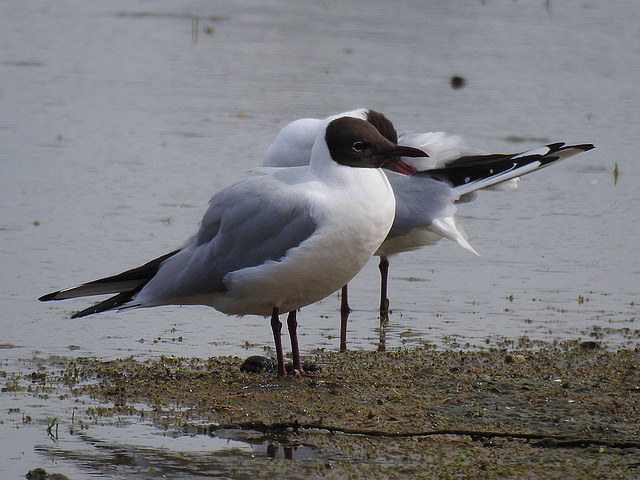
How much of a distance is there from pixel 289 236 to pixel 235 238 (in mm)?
300

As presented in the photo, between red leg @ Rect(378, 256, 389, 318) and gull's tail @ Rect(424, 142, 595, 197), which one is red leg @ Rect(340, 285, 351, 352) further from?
gull's tail @ Rect(424, 142, 595, 197)

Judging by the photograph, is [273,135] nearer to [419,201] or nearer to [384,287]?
[419,201]

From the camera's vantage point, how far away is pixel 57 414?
4.67 meters

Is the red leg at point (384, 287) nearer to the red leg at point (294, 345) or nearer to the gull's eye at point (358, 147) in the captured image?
the red leg at point (294, 345)

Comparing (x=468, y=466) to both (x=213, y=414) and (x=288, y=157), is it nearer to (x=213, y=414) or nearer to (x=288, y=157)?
(x=213, y=414)

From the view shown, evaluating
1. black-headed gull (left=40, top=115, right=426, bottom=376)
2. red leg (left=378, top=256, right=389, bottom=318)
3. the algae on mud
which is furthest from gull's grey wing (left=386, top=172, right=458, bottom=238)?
black-headed gull (left=40, top=115, right=426, bottom=376)

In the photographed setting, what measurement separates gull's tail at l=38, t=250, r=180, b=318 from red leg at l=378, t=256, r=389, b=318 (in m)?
1.59

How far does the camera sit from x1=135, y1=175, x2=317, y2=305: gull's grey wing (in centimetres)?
507

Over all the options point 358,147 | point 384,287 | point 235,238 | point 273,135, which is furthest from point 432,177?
point 273,135

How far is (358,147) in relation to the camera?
5.21 m

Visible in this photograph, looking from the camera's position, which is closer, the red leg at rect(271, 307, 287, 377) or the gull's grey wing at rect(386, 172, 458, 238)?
the red leg at rect(271, 307, 287, 377)

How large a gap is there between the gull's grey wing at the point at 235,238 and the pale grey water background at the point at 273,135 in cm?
51

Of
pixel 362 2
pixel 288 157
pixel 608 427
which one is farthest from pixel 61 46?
pixel 608 427

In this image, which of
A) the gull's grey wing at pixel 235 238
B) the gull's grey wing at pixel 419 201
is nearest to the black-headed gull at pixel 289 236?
the gull's grey wing at pixel 235 238
